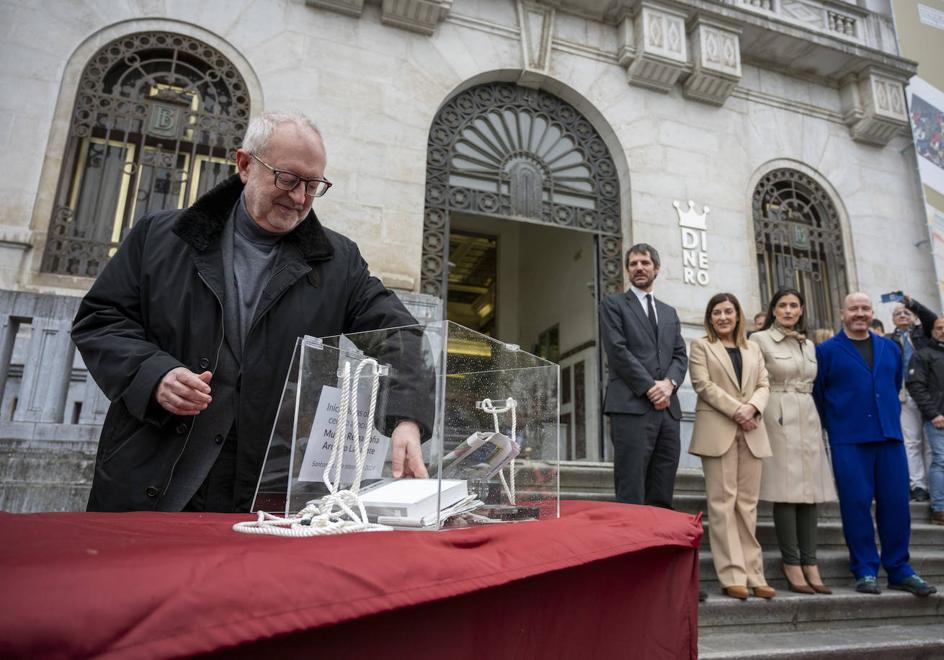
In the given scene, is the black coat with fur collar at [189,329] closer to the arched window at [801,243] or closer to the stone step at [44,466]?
the stone step at [44,466]

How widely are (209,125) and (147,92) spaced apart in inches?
30.2

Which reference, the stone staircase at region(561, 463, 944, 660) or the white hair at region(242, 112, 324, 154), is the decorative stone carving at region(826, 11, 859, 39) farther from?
the white hair at region(242, 112, 324, 154)

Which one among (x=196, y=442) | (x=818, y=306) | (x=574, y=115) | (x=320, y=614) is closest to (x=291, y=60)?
(x=574, y=115)

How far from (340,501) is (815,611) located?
390cm

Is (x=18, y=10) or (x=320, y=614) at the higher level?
(x=18, y=10)

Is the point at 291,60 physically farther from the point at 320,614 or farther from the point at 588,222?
the point at 320,614

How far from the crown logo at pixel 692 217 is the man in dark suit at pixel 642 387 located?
4189mm

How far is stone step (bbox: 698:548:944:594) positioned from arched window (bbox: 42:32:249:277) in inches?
245

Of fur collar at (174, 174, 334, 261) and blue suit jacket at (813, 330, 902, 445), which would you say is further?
blue suit jacket at (813, 330, 902, 445)

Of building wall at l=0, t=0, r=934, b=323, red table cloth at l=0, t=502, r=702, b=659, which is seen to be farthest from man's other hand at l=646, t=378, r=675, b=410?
building wall at l=0, t=0, r=934, b=323

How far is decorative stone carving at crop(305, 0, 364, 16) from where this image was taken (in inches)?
287

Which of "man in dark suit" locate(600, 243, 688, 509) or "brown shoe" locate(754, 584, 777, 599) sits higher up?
"man in dark suit" locate(600, 243, 688, 509)

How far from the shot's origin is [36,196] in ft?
19.9

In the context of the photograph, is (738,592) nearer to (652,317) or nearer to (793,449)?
(793,449)
